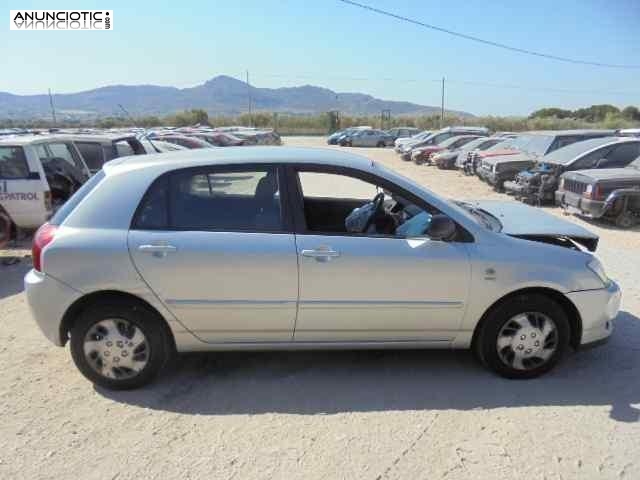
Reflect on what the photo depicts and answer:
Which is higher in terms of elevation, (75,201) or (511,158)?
(511,158)

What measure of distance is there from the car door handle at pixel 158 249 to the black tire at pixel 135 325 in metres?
0.41

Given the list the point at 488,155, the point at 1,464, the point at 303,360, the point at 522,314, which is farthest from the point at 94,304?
the point at 488,155

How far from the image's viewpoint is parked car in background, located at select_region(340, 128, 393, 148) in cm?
3988

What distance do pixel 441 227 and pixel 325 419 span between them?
4.82 ft

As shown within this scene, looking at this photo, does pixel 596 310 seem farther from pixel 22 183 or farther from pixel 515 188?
pixel 515 188

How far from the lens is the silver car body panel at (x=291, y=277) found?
3.22 metres

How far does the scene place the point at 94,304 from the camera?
3314mm

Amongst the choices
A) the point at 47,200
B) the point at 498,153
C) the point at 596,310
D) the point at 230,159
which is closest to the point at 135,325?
the point at 230,159

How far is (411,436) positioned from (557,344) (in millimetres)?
1394

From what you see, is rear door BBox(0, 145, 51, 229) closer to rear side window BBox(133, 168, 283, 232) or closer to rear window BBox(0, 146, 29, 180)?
rear window BBox(0, 146, 29, 180)

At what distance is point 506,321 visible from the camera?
3.48m

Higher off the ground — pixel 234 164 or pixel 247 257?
pixel 234 164

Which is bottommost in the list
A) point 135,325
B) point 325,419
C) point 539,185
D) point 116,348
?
point 325,419

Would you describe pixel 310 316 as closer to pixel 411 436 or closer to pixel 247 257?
pixel 247 257
